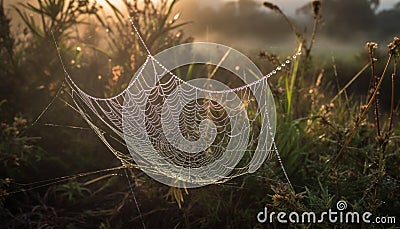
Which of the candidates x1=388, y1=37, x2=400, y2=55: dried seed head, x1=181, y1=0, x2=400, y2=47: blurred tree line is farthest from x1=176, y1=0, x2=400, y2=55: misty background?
x1=388, y1=37, x2=400, y2=55: dried seed head

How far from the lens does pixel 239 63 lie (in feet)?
12.7

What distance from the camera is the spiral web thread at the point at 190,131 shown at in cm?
267

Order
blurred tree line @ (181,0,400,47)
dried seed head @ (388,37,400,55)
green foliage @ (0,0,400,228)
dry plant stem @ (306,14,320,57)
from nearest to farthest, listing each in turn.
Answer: dried seed head @ (388,37,400,55), green foliage @ (0,0,400,228), dry plant stem @ (306,14,320,57), blurred tree line @ (181,0,400,47)

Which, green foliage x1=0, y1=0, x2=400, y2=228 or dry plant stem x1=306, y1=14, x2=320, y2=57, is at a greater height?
dry plant stem x1=306, y1=14, x2=320, y2=57

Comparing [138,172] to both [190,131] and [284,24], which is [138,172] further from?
[284,24]

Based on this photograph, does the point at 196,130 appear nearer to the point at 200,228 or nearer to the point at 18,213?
the point at 200,228

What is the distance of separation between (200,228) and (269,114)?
80cm

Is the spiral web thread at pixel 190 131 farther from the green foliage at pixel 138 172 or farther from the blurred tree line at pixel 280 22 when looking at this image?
the blurred tree line at pixel 280 22

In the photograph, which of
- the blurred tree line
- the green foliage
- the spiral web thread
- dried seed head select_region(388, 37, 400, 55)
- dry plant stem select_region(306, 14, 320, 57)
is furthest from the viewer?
the blurred tree line

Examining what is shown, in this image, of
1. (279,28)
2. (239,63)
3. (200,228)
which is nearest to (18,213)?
(200,228)

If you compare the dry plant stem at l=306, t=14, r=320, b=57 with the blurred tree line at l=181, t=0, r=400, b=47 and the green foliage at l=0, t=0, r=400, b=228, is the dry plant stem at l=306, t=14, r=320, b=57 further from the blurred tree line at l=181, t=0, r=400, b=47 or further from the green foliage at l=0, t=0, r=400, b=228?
the blurred tree line at l=181, t=0, r=400, b=47

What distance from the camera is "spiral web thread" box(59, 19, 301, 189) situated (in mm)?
2669

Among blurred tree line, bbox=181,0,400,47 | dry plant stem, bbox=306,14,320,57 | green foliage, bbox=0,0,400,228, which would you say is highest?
blurred tree line, bbox=181,0,400,47

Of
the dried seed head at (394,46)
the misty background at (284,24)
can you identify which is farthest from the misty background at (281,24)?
the dried seed head at (394,46)
